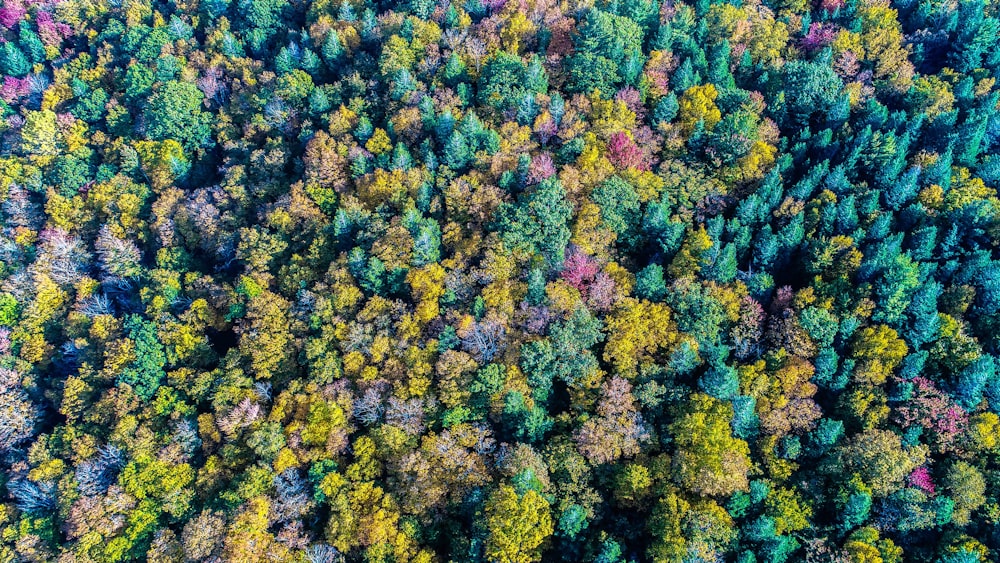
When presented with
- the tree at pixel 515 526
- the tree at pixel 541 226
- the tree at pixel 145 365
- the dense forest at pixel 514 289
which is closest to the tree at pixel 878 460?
the dense forest at pixel 514 289

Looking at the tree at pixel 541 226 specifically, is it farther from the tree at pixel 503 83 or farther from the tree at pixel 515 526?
the tree at pixel 515 526

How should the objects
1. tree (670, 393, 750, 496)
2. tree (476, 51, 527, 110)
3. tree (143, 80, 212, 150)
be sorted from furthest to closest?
tree (143, 80, 212, 150), tree (476, 51, 527, 110), tree (670, 393, 750, 496)

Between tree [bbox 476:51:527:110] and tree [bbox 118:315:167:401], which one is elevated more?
tree [bbox 476:51:527:110]

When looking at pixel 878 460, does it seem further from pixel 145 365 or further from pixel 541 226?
pixel 145 365

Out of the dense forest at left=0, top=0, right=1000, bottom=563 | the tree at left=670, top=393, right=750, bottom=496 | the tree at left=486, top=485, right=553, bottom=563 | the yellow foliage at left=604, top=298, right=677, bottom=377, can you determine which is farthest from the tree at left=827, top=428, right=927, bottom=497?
the tree at left=486, top=485, right=553, bottom=563

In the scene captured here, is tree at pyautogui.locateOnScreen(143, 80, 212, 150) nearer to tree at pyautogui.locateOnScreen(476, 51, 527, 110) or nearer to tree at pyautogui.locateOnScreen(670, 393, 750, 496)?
tree at pyautogui.locateOnScreen(476, 51, 527, 110)

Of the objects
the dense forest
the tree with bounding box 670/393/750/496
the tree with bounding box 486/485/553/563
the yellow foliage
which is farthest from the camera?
the yellow foliage
